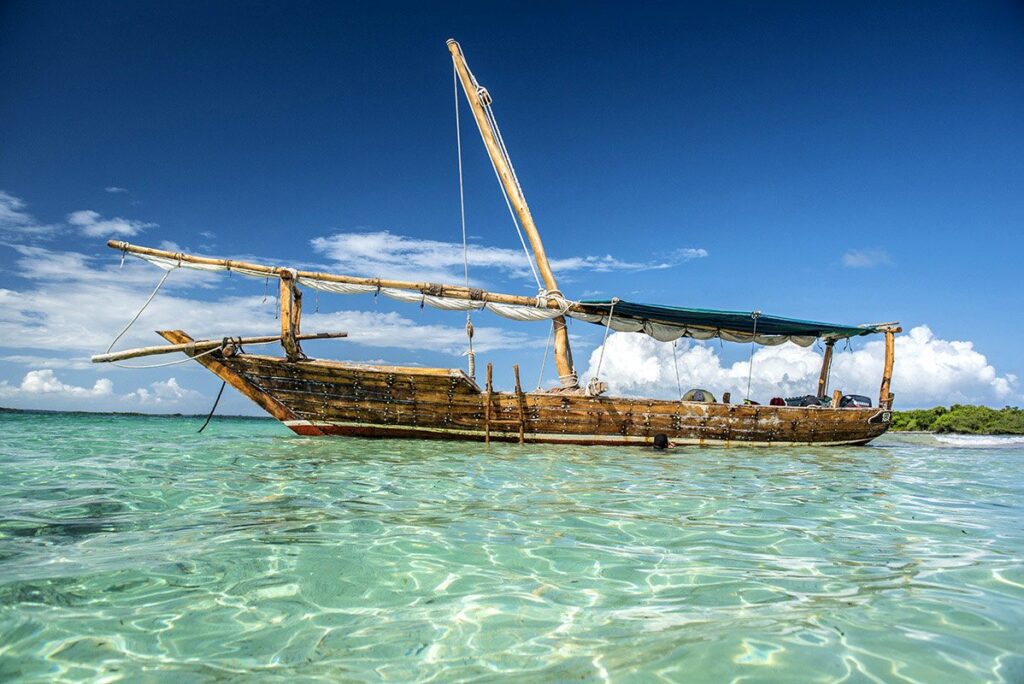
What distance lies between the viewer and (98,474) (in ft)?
24.2

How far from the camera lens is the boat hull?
539 inches

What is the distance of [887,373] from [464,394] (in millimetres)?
14741

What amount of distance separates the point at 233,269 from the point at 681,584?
555 inches

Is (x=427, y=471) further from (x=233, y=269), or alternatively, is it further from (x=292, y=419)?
(x=233, y=269)

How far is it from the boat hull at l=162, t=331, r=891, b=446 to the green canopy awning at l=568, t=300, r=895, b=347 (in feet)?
8.92

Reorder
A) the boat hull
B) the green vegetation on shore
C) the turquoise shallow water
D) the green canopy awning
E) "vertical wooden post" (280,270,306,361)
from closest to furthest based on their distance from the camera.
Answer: the turquoise shallow water → "vertical wooden post" (280,270,306,361) → the boat hull → the green canopy awning → the green vegetation on shore

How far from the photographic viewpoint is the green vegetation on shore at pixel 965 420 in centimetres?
3453

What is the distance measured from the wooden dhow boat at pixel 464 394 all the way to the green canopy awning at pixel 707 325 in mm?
69

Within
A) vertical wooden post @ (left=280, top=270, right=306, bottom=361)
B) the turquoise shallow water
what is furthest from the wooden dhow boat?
the turquoise shallow water

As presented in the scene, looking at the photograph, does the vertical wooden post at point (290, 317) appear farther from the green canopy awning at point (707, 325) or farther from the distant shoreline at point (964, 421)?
the distant shoreline at point (964, 421)

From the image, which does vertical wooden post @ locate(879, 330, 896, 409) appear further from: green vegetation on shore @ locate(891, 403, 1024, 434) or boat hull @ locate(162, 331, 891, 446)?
green vegetation on shore @ locate(891, 403, 1024, 434)

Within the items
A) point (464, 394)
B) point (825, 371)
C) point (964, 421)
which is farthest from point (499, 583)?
point (964, 421)

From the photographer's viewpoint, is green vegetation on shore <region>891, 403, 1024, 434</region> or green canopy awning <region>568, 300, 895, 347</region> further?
green vegetation on shore <region>891, 403, 1024, 434</region>

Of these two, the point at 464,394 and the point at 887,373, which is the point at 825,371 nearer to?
the point at 887,373
